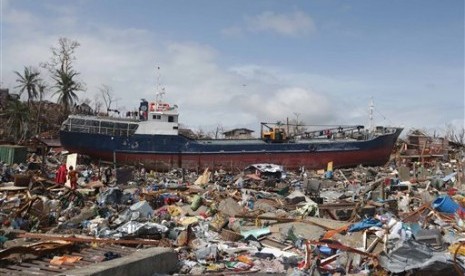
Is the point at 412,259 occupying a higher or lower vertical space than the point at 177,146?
lower

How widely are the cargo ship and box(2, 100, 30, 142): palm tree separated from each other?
1319cm

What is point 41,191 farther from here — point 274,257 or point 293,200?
point 274,257

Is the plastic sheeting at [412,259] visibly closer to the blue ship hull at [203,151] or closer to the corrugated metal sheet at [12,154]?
the corrugated metal sheet at [12,154]

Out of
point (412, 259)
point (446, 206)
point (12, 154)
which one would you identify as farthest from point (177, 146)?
point (412, 259)

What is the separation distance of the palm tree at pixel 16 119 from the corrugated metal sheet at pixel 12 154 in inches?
613

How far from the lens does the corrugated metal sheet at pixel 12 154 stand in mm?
24875

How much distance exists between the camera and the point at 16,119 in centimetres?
4169

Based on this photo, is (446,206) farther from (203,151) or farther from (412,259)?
(203,151)

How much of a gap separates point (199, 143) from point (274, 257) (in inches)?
856

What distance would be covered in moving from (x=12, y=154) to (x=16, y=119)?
18490 millimetres

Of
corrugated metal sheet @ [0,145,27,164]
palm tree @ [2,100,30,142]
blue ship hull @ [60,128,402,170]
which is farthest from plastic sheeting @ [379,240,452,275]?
palm tree @ [2,100,30,142]

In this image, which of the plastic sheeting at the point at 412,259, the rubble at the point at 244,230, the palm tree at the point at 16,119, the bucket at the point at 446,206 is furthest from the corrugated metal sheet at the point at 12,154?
the plastic sheeting at the point at 412,259

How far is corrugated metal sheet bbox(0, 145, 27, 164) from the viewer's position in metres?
24.9

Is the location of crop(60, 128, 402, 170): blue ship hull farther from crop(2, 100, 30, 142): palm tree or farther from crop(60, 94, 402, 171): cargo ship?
crop(2, 100, 30, 142): palm tree
